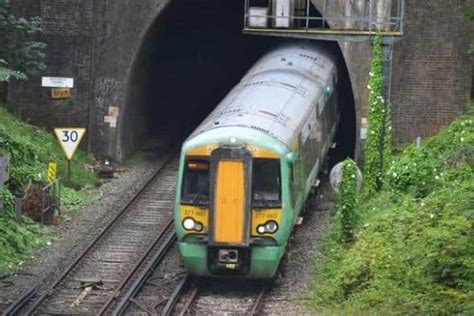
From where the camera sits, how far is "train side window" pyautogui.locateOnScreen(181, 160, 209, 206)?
56.0ft

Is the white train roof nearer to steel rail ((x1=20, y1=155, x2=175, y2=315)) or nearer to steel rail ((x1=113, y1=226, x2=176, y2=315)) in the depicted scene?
steel rail ((x1=113, y1=226, x2=176, y2=315))

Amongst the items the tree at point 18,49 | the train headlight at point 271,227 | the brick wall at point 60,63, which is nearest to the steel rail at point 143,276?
the train headlight at point 271,227

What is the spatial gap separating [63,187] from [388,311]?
410 inches

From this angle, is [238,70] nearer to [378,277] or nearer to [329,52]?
[329,52]

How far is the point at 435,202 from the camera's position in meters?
18.7

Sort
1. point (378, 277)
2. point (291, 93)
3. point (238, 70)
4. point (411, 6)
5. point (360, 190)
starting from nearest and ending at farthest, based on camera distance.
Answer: point (378, 277), point (291, 93), point (360, 190), point (411, 6), point (238, 70)

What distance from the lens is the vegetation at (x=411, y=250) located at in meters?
15.6

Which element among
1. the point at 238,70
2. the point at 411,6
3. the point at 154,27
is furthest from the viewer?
the point at 238,70

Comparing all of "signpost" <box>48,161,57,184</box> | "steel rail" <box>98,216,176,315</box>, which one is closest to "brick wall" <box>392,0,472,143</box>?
"steel rail" <box>98,216,176,315</box>

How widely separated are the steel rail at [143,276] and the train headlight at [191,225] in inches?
53.2

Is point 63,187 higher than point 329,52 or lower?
lower

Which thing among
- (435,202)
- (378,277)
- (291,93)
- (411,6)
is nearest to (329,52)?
(411,6)

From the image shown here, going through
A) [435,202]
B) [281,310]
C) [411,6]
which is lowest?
[281,310]

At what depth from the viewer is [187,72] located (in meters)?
36.2
